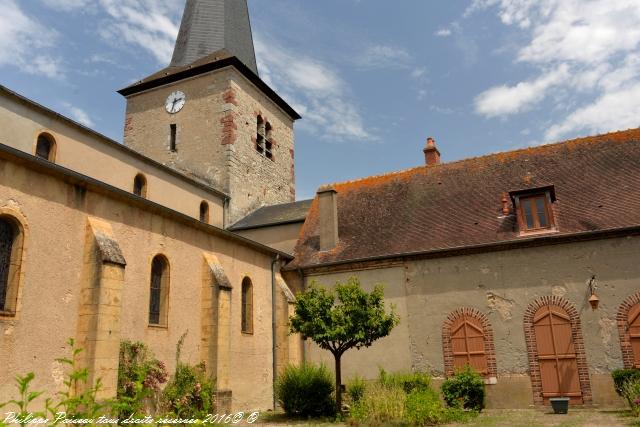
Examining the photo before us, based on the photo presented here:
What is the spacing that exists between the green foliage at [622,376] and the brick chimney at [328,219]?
8749 millimetres

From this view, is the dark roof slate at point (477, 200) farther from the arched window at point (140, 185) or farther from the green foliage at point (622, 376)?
the arched window at point (140, 185)

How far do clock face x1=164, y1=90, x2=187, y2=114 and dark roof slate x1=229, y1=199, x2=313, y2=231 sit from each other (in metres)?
6.46

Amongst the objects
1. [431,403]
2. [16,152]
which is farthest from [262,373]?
[16,152]

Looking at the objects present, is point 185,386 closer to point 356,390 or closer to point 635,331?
point 356,390

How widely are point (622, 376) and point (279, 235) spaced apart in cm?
1229

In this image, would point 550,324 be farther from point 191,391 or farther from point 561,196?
point 191,391

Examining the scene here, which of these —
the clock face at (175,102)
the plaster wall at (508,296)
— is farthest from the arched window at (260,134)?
the plaster wall at (508,296)

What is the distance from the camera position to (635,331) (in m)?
13.0

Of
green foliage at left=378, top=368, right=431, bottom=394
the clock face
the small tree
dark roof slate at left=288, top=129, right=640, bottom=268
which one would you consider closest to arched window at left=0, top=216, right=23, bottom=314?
the small tree

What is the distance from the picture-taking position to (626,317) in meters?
13.1

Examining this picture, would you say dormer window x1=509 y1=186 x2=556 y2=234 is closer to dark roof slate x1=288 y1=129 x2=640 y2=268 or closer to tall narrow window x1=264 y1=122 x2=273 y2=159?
dark roof slate x1=288 y1=129 x2=640 y2=268

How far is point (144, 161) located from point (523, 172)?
1295 cm

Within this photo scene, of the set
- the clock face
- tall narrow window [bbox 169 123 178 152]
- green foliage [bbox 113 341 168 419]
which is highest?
the clock face

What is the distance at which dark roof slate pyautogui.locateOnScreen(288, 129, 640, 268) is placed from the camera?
587 inches
